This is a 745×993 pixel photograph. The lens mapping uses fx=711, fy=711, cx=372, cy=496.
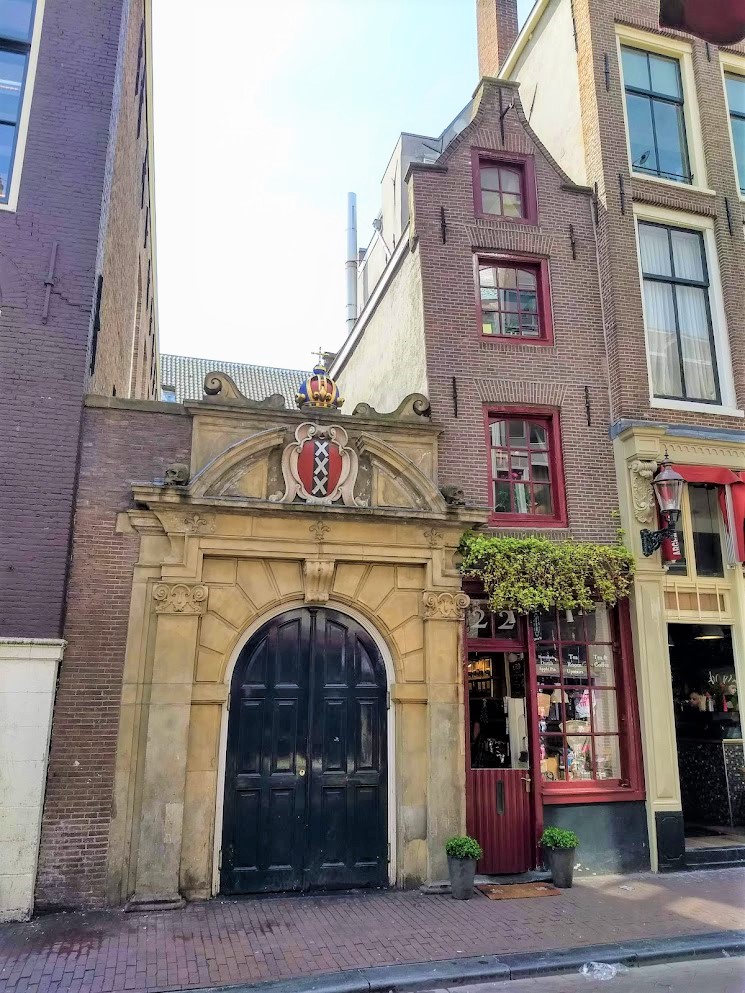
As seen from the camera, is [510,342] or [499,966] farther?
[510,342]

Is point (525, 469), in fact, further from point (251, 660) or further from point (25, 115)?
point (25, 115)

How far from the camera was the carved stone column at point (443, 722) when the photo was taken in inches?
350

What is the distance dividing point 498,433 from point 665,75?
8.30 meters

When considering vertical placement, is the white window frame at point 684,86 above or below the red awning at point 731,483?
above

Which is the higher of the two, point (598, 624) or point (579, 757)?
point (598, 624)

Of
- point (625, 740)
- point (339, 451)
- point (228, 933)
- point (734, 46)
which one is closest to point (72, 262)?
point (339, 451)

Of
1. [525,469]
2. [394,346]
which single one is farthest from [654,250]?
[525,469]

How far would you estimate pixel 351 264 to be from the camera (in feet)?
82.7

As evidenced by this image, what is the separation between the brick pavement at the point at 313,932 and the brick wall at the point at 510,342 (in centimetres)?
489

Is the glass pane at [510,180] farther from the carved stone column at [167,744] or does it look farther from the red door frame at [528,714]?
the carved stone column at [167,744]

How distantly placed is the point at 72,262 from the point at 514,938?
9.34m

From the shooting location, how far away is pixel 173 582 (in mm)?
8773

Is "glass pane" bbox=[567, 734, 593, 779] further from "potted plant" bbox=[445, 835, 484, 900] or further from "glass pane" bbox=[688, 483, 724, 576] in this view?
"glass pane" bbox=[688, 483, 724, 576]

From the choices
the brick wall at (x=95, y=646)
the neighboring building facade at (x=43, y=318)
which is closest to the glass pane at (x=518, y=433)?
the brick wall at (x=95, y=646)
